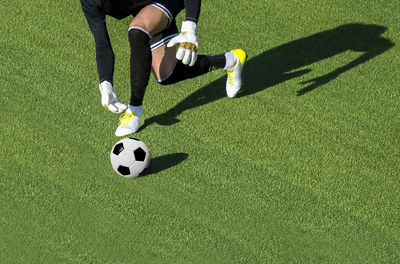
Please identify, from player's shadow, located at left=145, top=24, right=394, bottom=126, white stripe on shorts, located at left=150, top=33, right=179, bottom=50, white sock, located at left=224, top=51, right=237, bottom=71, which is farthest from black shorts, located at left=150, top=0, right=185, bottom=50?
player's shadow, located at left=145, top=24, right=394, bottom=126

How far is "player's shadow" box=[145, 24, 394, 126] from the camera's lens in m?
7.30

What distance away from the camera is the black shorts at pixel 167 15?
253 inches

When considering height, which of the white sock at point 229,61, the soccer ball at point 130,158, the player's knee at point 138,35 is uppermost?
the player's knee at point 138,35

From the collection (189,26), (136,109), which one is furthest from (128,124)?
(189,26)

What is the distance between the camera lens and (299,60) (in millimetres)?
7820

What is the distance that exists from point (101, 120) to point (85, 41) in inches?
56.2

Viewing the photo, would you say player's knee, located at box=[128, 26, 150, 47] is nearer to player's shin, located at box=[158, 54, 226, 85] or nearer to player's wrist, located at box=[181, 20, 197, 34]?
player's wrist, located at box=[181, 20, 197, 34]

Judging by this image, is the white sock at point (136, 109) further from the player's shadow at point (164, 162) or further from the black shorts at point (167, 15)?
the black shorts at point (167, 15)

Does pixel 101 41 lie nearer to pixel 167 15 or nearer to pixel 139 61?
pixel 139 61

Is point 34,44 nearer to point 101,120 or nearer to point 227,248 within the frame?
point 101,120

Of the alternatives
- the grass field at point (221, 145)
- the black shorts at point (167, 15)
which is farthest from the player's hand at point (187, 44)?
the grass field at point (221, 145)

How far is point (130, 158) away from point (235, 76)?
5.34 ft

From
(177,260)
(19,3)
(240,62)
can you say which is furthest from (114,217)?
(19,3)

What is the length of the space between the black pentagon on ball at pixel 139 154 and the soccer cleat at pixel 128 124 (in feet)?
1.59
